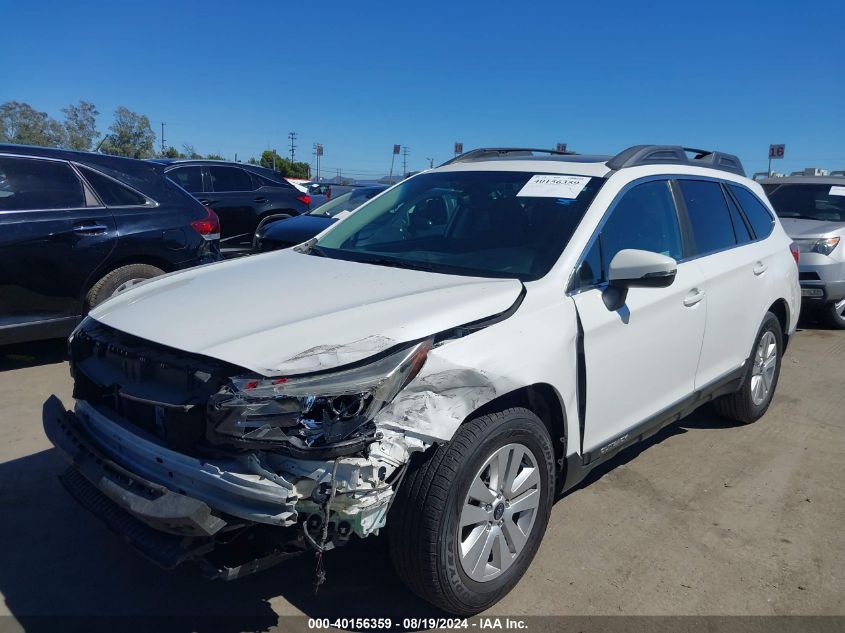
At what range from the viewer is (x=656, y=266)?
3.02m

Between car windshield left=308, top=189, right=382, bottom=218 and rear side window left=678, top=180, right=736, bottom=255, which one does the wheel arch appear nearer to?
rear side window left=678, top=180, right=736, bottom=255

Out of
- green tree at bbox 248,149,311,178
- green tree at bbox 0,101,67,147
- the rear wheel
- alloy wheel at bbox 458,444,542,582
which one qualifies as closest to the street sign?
the rear wheel

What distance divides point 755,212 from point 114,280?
4997mm

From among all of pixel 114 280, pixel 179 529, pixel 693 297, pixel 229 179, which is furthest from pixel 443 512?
pixel 229 179

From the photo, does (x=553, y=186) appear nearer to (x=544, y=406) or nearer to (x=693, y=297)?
(x=693, y=297)

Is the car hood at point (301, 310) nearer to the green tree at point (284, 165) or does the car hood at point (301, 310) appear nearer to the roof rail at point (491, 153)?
the roof rail at point (491, 153)

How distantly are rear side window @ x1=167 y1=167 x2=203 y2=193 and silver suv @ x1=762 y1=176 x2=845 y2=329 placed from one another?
27.5 ft

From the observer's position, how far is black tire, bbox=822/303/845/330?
27.6ft

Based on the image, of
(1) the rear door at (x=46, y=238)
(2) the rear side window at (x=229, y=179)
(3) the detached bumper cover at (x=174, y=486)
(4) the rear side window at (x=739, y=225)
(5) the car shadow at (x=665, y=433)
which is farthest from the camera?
(2) the rear side window at (x=229, y=179)

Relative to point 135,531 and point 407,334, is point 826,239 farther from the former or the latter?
point 135,531

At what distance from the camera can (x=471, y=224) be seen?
11.9 feet

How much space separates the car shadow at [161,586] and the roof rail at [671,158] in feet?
7.68

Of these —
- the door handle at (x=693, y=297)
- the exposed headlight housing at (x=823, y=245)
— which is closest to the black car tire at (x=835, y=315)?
the exposed headlight housing at (x=823, y=245)

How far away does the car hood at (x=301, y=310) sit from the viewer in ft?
7.73
